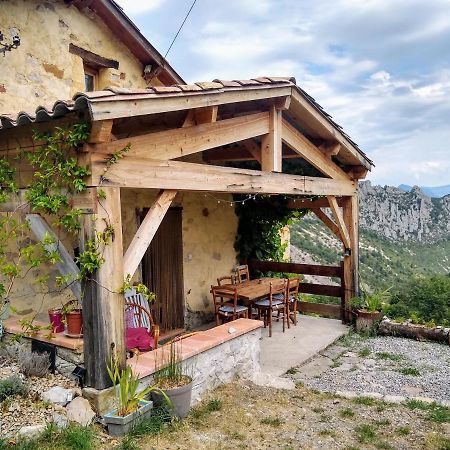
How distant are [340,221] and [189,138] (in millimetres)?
4408

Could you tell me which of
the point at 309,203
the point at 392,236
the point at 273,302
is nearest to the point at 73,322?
the point at 273,302

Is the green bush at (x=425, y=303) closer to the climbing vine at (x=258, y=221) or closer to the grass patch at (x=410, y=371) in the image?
the grass patch at (x=410, y=371)

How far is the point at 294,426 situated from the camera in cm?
436

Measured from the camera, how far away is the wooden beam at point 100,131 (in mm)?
3691

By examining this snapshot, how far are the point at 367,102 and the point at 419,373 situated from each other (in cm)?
1122

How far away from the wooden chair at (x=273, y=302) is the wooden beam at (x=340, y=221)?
1.42m

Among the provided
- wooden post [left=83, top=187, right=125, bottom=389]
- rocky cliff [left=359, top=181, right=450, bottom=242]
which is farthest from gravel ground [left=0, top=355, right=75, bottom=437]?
rocky cliff [left=359, top=181, right=450, bottom=242]

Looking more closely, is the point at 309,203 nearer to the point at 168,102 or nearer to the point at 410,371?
the point at 410,371

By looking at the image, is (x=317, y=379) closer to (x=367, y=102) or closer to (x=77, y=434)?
(x=77, y=434)

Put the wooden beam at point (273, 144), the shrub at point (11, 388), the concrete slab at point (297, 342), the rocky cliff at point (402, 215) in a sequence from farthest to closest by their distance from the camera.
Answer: the rocky cliff at point (402, 215)
the concrete slab at point (297, 342)
the wooden beam at point (273, 144)
the shrub at point (11, 388)

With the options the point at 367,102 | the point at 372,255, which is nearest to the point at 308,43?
the point at 367,102

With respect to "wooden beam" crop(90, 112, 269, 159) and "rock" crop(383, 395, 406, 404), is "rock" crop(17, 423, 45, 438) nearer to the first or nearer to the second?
"wooden beam" crop(90, 112, 269, 159)

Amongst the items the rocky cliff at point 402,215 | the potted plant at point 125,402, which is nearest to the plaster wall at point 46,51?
the potted plant at point 125,402

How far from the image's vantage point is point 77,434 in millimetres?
3498
